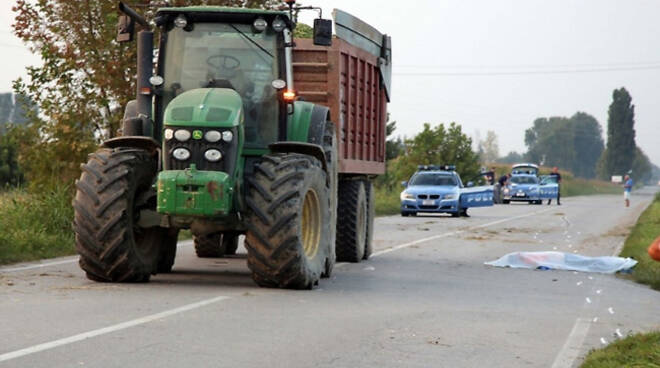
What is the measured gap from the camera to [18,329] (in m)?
8.37

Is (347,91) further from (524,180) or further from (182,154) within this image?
(524,180)

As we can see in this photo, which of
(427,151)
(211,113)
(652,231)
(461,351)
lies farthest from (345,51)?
(427,151)

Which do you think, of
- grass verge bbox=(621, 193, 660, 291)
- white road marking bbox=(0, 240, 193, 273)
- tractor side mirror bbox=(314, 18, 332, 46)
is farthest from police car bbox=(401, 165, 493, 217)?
tractor side mirror bbox=(314, 18, 332, 46)

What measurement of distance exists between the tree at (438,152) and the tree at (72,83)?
118ft

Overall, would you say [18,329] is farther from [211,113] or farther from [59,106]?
[59,106]

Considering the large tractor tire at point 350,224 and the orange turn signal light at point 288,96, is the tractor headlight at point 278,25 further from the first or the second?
the large tractor tire at point 350,224

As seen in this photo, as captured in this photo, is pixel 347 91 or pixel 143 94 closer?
pixel 143 94

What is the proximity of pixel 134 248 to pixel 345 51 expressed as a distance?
538 centimetres

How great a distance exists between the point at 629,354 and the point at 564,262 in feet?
31.1

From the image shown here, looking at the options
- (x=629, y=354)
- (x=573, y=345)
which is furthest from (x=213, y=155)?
(x=629, y=354)

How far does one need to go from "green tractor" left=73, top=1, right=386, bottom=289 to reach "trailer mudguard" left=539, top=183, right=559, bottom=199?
47308 mm

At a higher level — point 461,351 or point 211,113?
point 211,113

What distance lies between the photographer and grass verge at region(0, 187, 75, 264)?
15734 mm

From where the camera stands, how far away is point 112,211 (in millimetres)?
11492
